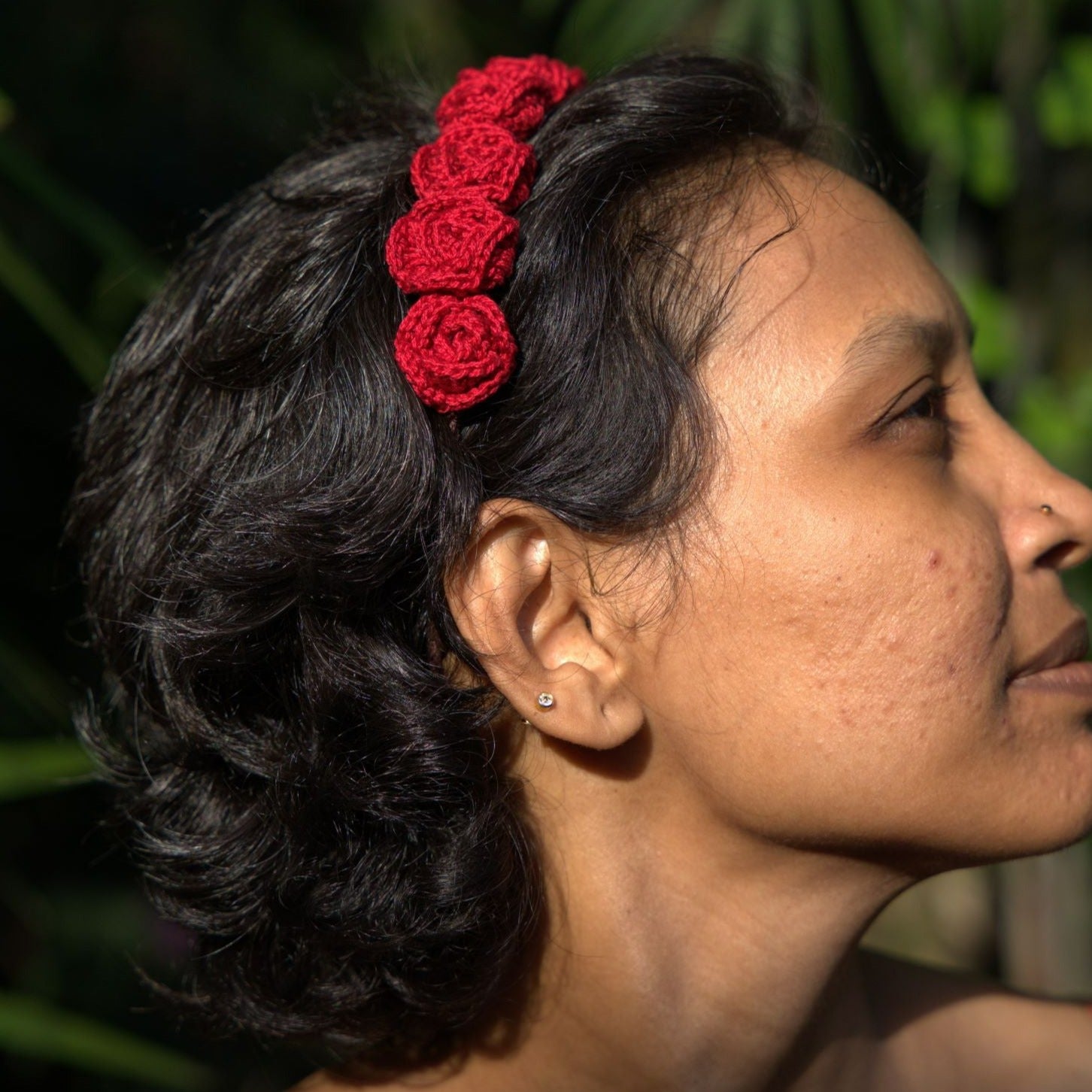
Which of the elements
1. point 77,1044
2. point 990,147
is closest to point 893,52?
point 990,147

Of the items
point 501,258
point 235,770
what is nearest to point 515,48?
point 501,258

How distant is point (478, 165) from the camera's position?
131cm

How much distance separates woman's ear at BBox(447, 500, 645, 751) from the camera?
1276 millimetres

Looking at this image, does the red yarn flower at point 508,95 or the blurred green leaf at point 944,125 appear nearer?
the red yarn flower at point 508,95

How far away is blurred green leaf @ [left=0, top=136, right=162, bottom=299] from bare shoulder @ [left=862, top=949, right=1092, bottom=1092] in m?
1.63

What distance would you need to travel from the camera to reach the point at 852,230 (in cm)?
138

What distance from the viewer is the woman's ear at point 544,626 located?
1276 mm

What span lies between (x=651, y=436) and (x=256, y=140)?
221 cm

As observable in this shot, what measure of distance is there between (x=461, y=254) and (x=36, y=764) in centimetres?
Answer: 125

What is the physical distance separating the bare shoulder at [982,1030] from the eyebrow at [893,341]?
924 mm

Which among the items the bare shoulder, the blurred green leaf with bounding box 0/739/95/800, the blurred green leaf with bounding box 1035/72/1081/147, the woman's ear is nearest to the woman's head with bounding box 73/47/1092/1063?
the woman's ear

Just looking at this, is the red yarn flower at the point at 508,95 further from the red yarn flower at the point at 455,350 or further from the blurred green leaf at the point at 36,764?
the blurred green leaf at the point at 36,764

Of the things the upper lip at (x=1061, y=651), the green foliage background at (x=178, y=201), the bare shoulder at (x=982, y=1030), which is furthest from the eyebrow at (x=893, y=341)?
the bare shoulder at (x=982, y=1030)

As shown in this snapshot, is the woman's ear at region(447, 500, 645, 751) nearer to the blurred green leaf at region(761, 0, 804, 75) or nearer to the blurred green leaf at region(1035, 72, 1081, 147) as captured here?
the blurred green leaf at region(761, 0, 804, 75)
